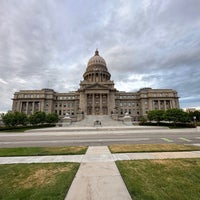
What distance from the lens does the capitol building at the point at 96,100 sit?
70.1m

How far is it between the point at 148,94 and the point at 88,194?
79.5 meters

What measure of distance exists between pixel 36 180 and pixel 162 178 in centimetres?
516

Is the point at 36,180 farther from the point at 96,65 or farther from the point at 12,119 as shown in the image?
the point at 96,65

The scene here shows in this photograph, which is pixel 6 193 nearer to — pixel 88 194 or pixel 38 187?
pixel 38 187

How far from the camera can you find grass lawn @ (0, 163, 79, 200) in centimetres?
422

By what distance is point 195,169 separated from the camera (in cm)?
623

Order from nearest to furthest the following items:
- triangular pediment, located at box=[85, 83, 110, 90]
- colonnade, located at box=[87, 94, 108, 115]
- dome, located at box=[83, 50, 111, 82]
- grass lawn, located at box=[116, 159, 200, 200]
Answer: grass lawn, located at box=[116, 159, 200, 200] < colonnade, located at box=[87, 94, 108, 115] < triangular pediment, located at box=[85, 83, 110, 90] < dome, located at box=[83, 50, 111, 82]

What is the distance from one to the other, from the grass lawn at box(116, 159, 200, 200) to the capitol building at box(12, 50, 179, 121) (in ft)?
205

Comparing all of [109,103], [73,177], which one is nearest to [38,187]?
[73,177]

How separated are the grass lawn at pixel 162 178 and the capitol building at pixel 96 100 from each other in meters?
62.3

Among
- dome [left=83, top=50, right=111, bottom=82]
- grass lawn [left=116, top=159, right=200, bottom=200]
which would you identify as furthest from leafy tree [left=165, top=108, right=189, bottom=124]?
dome [left=83, top=50, right=111, bottom=82]

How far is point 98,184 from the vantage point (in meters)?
4.92

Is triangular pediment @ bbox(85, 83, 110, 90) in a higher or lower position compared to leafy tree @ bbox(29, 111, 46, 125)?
higher

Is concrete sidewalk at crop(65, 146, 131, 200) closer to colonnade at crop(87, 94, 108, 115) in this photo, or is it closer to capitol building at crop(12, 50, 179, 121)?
colonnade at crop(87, 94, 108, 115)
